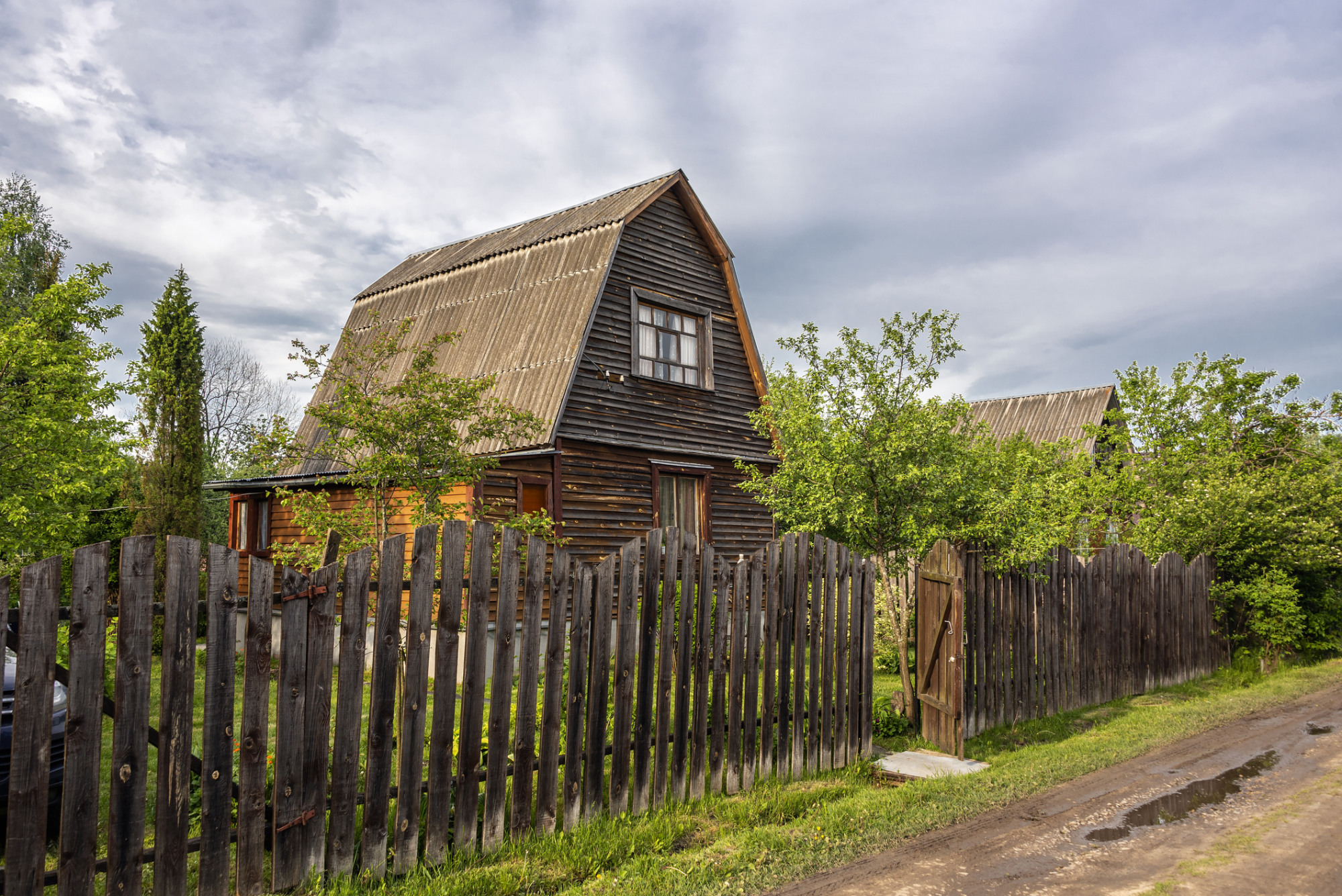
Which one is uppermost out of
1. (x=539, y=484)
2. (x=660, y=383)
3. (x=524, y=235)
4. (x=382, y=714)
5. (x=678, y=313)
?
(x=524, y=235)

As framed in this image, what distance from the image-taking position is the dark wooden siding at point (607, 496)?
14.2 meters

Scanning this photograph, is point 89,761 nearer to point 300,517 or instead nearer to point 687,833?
point 300,517

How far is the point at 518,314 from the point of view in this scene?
51.0ft

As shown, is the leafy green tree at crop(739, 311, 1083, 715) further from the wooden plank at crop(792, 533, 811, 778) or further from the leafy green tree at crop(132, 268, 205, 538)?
the leafy green tree at crop(132, 268, 205, 538)

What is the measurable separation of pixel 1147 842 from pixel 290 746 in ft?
17.8

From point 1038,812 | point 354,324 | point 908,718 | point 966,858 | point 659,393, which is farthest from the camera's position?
point 354,324

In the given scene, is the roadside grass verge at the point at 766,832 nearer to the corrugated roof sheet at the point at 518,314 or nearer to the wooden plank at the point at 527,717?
the wooden plank at the point at 527,717

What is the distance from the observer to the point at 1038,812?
239 inches

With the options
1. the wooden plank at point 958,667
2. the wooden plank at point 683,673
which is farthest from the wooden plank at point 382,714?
the wooden plank at point 958,667

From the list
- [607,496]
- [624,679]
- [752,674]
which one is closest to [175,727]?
[624,679]

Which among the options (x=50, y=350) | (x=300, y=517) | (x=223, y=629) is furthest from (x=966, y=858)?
(x=50, y=350)

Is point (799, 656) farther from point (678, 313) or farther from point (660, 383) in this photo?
point (678, 313)

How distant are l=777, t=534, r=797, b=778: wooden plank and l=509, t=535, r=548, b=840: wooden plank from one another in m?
2.43

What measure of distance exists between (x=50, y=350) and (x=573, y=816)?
534 inches
